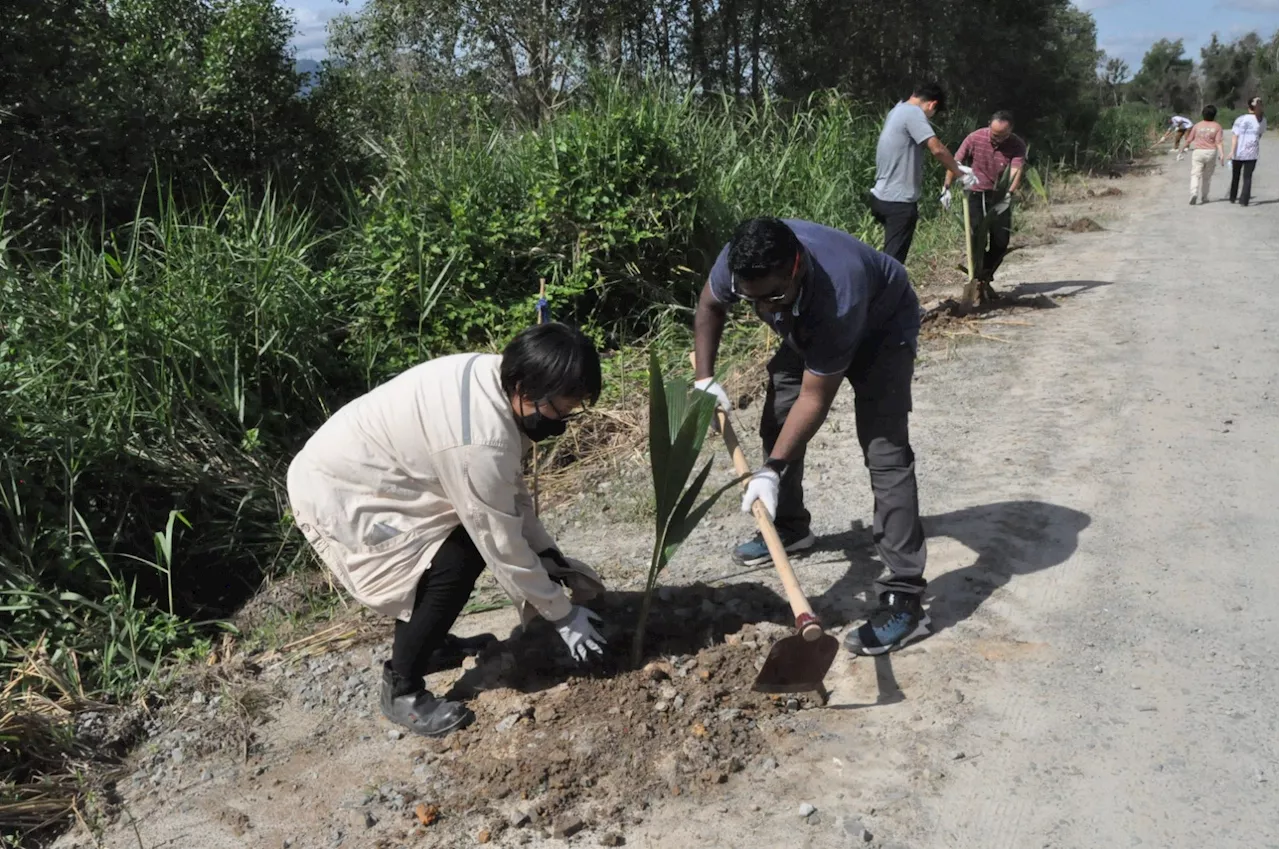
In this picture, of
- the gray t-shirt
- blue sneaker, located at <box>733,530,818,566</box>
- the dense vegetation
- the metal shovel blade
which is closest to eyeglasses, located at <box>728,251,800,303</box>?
the metal shovel blade

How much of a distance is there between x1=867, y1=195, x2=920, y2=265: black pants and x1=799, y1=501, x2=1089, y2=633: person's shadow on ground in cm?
329

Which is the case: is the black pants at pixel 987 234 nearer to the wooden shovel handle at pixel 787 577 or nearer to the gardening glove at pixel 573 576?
the wooden shovel handle at pixel 787 577

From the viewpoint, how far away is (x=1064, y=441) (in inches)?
196

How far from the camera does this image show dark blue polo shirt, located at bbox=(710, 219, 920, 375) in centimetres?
286

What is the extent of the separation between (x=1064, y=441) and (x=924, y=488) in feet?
3.20

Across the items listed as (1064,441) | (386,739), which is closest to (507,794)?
(386,739)

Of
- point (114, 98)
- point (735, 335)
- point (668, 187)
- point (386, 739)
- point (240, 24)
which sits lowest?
point (386, 739)

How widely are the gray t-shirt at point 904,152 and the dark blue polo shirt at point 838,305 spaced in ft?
13.2

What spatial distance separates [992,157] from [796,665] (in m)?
6.52

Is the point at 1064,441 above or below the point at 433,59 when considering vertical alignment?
below

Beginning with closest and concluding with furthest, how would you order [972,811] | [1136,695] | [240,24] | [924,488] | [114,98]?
[972,811] < [1136,695] < [924,488] < [114,98] < [240,24]

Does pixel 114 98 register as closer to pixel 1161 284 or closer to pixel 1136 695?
pixel 1136 695

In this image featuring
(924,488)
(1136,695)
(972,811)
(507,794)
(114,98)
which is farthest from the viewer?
(114,98)

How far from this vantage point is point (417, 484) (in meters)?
2.75
